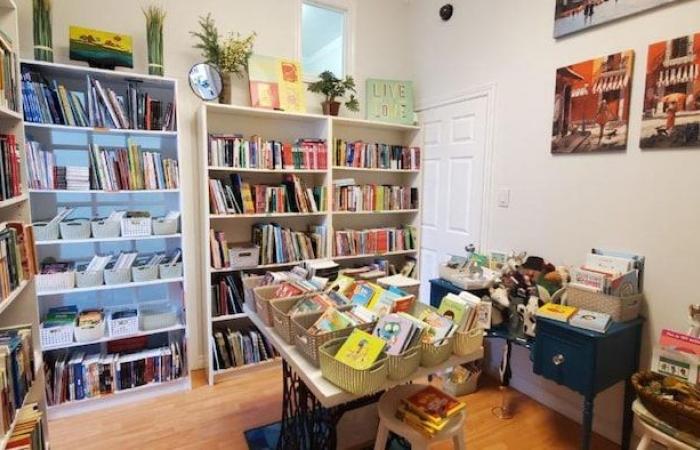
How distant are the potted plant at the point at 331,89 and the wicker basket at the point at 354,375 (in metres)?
2.21

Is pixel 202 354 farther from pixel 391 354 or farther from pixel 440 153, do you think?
pixel 440 153

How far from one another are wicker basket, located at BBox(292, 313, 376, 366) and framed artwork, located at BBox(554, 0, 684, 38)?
2.07m

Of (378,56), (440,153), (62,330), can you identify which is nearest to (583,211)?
(440,153)

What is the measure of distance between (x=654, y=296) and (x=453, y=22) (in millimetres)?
2360

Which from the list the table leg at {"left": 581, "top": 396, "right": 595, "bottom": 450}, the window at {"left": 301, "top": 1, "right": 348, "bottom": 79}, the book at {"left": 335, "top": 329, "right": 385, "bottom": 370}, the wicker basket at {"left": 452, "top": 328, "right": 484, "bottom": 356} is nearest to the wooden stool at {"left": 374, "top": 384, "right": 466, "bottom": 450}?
the wicker basket at {"left": 452, "top": 328, "right": 484, "bottom": 356}

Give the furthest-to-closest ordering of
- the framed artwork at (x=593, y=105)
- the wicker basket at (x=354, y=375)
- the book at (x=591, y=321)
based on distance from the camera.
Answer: the framed artwork at (x=593, y=105), the book at (x=591, y=321), the wicker basket at (x=354, y=375)

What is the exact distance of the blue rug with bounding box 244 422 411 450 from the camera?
6.38 feet

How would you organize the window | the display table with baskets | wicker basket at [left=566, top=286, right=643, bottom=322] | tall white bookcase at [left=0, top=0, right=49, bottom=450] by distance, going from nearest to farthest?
1. the display table with baskets
2. tall white bookcase at [left=0, top=0, right=49, bottom=450]
3. wicker basket at [left=566, top=286, right=643, bottom=322]
4. the window

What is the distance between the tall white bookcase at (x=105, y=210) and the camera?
→ 7.32 feet

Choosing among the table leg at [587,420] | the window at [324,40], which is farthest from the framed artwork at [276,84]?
the table leg at [587,420]

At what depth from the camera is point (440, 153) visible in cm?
317

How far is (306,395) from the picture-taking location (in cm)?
170

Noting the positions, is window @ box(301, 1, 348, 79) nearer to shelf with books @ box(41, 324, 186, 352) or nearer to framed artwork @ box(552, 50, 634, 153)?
framed artwork @ box(552, 50, 634, 153)

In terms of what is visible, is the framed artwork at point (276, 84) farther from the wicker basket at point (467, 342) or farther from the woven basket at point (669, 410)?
the woven basket at point (669, 410)
